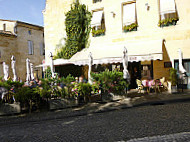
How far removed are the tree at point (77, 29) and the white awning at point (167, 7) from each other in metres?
6.12

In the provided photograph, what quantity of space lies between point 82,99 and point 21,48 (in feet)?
59.0

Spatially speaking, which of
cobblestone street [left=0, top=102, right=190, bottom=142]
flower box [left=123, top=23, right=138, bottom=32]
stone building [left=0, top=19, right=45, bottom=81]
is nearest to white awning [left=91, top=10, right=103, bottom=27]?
flower box [left=123, top=23, right=138, bottom=32]

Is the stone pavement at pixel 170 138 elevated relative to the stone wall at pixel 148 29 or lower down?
lower down

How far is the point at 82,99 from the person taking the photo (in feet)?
29.6

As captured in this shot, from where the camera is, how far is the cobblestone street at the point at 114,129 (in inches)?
174

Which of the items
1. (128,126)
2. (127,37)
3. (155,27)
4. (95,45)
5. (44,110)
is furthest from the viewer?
(95,45)

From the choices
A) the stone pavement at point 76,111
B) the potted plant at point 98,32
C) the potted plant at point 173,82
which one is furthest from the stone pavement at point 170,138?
the potted plant at point 98,32

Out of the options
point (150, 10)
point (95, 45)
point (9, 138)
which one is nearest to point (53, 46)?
point (95, 45)

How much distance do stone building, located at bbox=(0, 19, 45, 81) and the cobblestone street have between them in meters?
17.1

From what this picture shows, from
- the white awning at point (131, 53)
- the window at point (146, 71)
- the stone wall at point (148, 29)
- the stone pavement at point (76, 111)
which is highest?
the stone wall at point (148, 29)

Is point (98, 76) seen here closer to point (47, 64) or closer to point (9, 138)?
point (9, 138)

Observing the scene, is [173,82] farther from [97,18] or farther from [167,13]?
[97,18]

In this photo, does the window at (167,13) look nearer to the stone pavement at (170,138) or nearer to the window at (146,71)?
the window at (146,71)

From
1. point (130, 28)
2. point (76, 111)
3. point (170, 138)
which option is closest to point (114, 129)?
point (170, 138)
